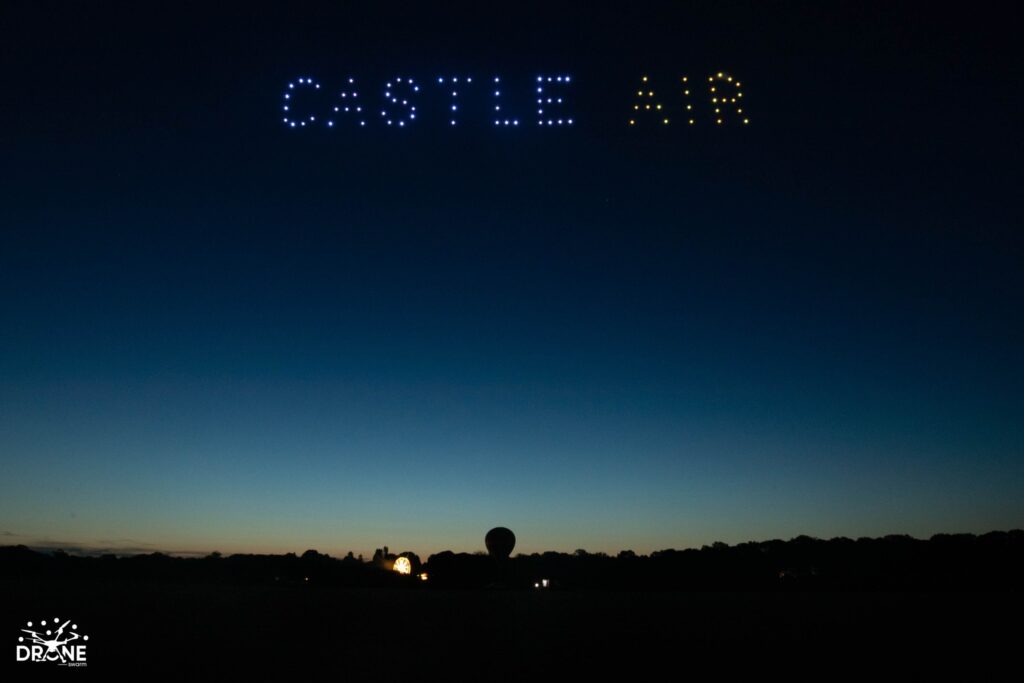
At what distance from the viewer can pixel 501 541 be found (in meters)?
52.7

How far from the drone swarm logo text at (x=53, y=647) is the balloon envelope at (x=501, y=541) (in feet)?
134

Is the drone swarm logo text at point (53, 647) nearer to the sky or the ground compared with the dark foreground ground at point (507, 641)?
nearer to the sky

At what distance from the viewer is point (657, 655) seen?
12.9 meters

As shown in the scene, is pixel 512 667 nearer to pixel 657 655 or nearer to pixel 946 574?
pixel 657 655

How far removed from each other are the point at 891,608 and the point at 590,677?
1678cm

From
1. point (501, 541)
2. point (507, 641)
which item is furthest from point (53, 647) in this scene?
point (501, 541)

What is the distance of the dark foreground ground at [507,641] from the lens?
11.3 m

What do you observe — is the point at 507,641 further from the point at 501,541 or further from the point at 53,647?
the point at 501,541

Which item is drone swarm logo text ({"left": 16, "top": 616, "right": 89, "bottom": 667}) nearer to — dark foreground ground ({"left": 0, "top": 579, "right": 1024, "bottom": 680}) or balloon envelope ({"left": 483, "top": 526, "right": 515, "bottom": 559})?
dark foreground ground ({"left": 0, "top": 579, "right": 1024, "bottom": 680})

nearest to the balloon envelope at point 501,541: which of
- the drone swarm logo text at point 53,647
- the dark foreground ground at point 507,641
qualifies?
the dark foreground ground at point 507,641

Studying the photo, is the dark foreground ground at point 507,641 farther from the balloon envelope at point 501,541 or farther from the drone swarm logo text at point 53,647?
the balloon envelope at point 501,541

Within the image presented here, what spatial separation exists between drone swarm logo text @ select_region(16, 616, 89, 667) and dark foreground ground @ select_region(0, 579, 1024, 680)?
0.20 m

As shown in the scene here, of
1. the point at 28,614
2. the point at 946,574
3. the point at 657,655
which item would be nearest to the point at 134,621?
the point at 28,614

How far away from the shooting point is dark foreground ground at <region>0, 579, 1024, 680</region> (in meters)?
11.3
